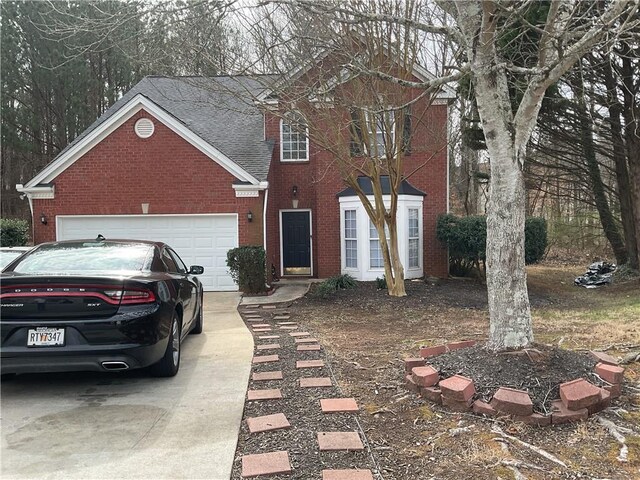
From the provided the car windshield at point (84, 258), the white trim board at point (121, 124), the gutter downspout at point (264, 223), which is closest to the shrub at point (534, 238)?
the gutter downspout at point (264, 223)

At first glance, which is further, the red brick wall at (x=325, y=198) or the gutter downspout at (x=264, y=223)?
the red brick wall at (x=325, y=198)

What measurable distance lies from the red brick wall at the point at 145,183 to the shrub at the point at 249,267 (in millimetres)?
1013

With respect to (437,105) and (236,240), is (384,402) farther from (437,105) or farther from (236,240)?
(437,105)

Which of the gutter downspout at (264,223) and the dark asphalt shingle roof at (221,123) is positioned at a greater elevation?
the dark asphalt shingle roof at (221,123)

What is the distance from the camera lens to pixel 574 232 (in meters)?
21.9

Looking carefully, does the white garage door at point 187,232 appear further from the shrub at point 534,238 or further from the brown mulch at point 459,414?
the shrub at point 534,238

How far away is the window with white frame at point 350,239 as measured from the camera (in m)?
14.3

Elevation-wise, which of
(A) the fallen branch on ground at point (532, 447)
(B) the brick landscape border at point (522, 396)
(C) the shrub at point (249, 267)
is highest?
(C) the shrub at point (249, 267)

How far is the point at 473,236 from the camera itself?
45.0ft

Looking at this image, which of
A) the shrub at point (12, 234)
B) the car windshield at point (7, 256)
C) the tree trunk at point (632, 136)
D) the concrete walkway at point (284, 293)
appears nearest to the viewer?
the car windshield at point (7, 256)

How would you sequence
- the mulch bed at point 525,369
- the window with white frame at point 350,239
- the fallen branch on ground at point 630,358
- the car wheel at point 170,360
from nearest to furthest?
the mulch bed at point 525,369 < the car wheel at point 170,360 < the fallen branch on ground at point 630,358 < the window with white frame at point 350,239

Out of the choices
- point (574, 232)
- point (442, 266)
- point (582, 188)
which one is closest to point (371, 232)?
point (442, 266)

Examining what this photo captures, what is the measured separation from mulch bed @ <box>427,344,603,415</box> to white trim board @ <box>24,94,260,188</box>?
9.34 m

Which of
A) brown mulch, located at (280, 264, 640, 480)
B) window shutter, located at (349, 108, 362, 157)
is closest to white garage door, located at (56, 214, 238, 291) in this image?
window shutter, located at (349, 108, 362, 157)
